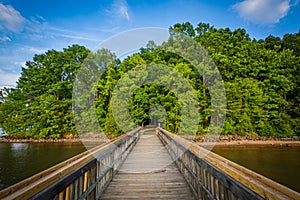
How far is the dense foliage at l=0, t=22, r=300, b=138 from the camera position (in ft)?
74.0

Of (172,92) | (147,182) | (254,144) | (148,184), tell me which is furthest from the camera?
(172,92)

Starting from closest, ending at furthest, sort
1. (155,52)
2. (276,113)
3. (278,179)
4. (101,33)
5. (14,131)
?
1. (278,179)
2. (101,33)
3. (276,113)
4. (14,131)
5. (155,52)

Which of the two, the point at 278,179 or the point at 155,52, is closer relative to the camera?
the point at 278,179

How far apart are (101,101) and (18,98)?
13267 millimetres

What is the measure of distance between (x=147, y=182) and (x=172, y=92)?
66.0 ft

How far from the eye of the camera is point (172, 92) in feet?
75.9

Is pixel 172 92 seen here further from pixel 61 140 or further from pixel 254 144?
pixel 61 140

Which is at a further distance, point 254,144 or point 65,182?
point 254,144

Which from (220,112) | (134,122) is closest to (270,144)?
(220,112)

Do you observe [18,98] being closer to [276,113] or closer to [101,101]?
[101,101]

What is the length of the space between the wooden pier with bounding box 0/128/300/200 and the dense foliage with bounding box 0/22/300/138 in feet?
60.6

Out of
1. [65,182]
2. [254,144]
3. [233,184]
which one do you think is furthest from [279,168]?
[65,182]

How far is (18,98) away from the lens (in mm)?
27484

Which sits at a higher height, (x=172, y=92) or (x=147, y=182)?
(x=172, y=92)
